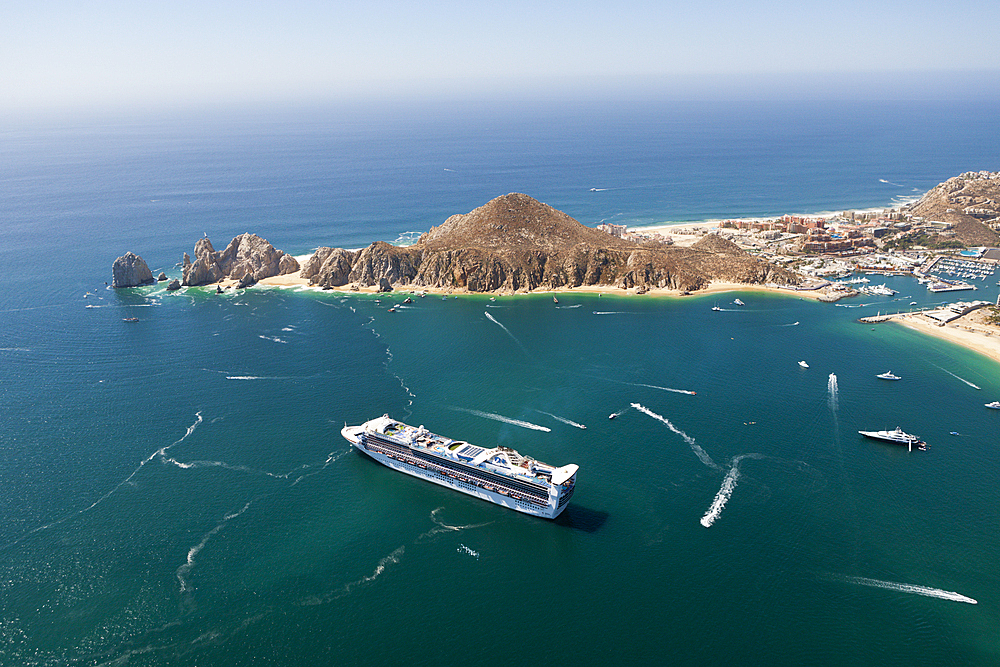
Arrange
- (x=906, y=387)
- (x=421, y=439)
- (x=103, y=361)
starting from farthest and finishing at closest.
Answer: (x=103, y=361) < (x=906, y=387) < (x=421, y=439)

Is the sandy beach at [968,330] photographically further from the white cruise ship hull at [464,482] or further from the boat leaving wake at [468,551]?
the boat leaving wake at [468,551]

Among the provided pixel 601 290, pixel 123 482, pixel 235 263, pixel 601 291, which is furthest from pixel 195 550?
pixel 235 263

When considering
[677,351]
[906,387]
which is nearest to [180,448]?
[677,351]

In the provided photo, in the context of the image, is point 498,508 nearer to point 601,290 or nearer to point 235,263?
point 601,290

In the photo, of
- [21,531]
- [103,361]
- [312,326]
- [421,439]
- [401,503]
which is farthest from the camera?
[312,326]

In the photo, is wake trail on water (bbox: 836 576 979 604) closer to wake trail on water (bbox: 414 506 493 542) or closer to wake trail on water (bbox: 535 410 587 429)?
wake trail on water (bbox: 535 410 587 429)

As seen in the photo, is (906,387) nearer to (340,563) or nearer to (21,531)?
(340,563)

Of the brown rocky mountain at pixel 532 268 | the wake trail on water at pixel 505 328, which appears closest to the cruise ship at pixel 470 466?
the wake trail on water at pixel 505 328
